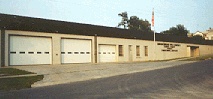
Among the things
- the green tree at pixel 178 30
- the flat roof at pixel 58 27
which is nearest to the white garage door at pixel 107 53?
the flat roof at pixel 58 27

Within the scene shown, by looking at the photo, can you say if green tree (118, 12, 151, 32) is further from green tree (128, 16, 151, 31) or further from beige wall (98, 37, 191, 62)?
beige wall (98, 37, 191, 62)

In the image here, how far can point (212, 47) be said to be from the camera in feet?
207

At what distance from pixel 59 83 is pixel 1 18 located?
13.6 m

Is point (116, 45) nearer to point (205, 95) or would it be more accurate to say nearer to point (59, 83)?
point (59, 83)

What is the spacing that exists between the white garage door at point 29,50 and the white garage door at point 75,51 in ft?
6.45

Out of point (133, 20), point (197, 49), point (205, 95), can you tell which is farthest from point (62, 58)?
point (133, 20)

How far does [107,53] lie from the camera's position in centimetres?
3356

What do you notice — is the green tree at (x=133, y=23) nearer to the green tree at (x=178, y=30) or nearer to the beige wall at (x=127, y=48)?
the green tree at (x=178, y=30)

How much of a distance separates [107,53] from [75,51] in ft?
19.7

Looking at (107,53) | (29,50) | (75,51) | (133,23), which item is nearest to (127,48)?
(107,53)

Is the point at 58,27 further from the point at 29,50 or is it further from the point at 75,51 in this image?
the point at 29,50

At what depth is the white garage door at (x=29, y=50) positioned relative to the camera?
76.3 feet

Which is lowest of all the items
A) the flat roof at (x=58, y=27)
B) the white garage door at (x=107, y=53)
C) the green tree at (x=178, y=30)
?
the white garage door at (x=107, y=53)

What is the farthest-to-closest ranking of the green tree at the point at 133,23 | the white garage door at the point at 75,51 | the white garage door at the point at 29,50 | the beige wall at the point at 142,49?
1. the green tree at the point at 133,23
2. the beige wall at the point at 142,49
3. the white garage door at the point at 75,51
4. the white garage door at the point at 29,50
